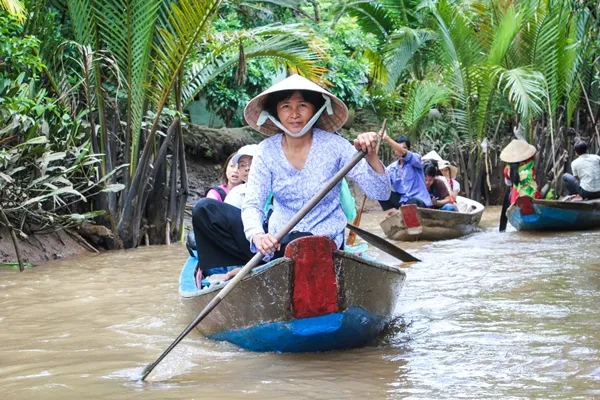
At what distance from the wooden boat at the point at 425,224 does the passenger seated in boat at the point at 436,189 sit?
337 mm

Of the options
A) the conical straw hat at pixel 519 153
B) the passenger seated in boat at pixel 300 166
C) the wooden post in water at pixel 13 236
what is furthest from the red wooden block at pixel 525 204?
the passenger seated in boat at pixel 300 166

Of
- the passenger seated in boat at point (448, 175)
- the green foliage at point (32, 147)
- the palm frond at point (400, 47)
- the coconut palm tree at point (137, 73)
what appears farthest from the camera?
the palm frond at point (400, 47)

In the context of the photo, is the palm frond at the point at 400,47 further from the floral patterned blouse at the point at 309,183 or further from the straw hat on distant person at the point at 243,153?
the floral patterned blouse at the point at 309,183

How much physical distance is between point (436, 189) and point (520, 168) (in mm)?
1245

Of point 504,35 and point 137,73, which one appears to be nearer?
point 137,73

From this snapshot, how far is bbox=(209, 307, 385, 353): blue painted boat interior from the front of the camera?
12.4ft

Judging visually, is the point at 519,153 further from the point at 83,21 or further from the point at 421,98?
the point at 83,21

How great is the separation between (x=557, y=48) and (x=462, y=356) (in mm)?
9915

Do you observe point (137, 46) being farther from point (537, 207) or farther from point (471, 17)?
point (471, 17)

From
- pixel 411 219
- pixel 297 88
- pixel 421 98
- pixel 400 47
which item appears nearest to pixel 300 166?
pixel 297 88

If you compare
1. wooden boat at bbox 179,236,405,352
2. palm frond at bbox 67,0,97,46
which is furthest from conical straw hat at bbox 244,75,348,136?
palm frond at bbox 67,0,97,46

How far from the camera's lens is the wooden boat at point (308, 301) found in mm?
3625

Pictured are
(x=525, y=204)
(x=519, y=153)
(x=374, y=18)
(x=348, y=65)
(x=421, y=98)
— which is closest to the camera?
(x=525, y=204)

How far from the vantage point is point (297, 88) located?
3953 mm
